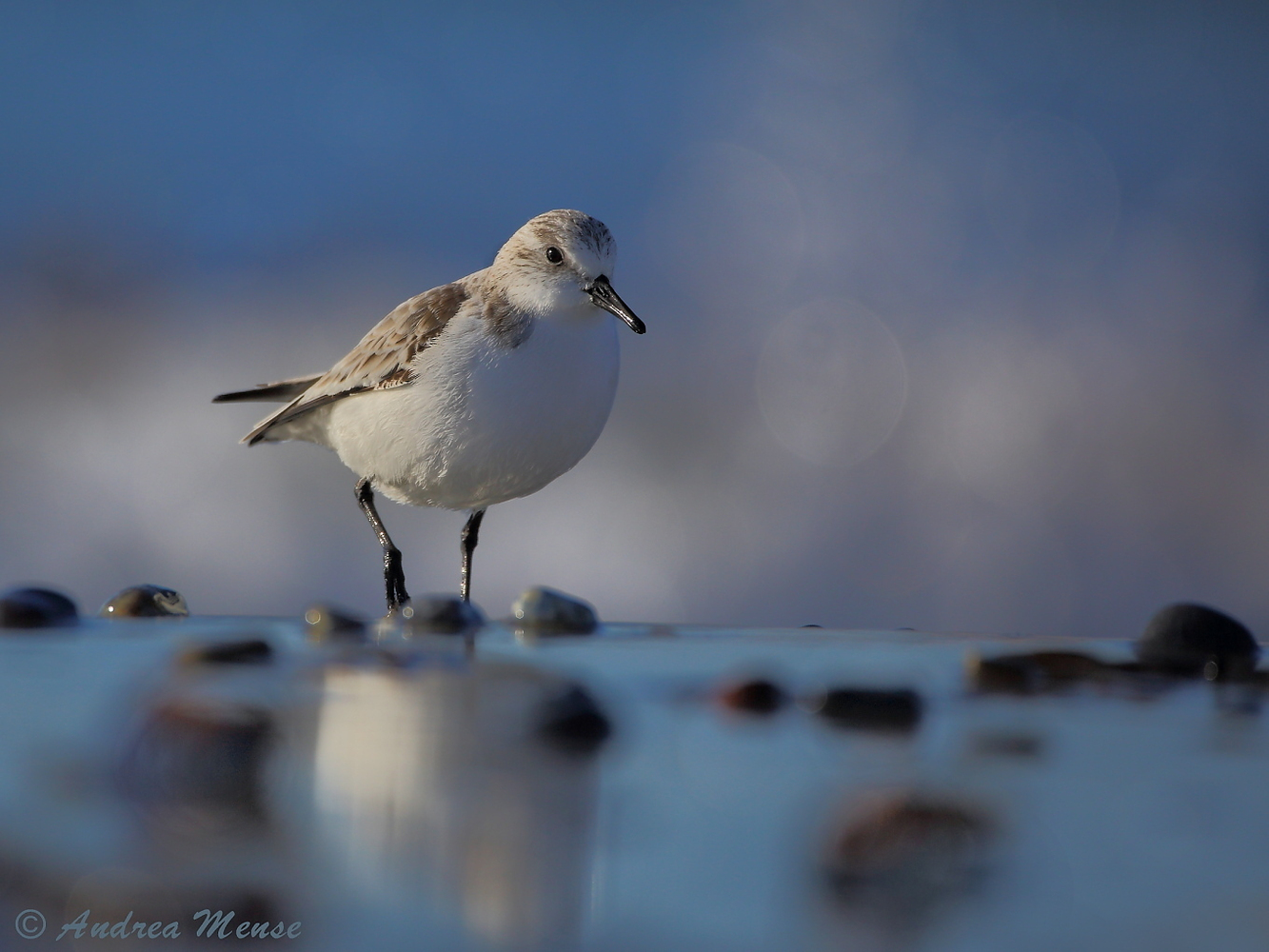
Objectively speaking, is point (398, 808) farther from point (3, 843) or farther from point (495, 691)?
point (495, 691)

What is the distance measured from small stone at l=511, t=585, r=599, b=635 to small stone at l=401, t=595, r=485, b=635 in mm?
336

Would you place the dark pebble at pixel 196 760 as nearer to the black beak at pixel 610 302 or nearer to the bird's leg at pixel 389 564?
the black beak at pixel 610 302

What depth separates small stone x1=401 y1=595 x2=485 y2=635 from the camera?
515 cm

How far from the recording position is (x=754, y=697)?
349 centimetres

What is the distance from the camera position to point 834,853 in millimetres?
2029

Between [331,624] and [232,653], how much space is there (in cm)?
111

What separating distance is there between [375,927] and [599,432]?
5251 mm

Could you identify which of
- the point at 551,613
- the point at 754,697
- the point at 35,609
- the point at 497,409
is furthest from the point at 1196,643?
the point at 35,609

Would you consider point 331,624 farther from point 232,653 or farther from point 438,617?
point 232,653

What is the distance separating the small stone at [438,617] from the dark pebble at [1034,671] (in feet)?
7.36

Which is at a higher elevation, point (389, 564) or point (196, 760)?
point (389, 564)

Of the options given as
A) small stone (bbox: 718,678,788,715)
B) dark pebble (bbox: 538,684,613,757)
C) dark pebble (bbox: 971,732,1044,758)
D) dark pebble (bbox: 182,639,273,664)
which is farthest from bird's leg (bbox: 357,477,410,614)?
dark pebble (bbox: 971,732,1044,758)

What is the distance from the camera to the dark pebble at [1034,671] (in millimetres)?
3973

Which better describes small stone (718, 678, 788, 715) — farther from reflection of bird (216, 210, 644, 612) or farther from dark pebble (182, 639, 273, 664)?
reflection of bird (216, 210, 644, 612)
